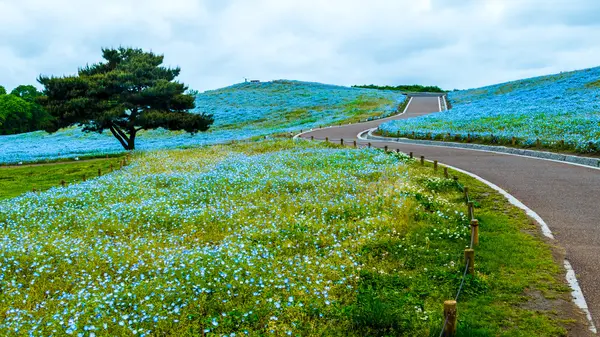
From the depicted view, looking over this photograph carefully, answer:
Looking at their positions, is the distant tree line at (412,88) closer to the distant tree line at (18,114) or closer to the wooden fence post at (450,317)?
the distant tree line at (18,114)

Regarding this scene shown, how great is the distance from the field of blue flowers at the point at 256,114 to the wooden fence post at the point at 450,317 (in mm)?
42062

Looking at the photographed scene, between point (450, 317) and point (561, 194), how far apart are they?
10.1 meters

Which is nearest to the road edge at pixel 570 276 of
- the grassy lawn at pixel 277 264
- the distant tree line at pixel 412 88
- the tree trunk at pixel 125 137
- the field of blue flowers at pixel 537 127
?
the grassy lawn at pixel 277 264

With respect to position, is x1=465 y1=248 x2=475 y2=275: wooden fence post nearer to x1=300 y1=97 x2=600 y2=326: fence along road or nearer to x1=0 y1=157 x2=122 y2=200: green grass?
x1=300 y1=97 x2=600 y2=326: fence along road

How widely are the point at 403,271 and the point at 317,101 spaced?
255 ft

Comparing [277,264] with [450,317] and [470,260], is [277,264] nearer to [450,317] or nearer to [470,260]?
[470,260]

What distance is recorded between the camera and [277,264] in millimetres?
8656

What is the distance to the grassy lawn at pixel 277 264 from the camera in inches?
260

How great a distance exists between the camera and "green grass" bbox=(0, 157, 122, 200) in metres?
22.8

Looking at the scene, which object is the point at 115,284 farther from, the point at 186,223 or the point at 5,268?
the point at 186,223

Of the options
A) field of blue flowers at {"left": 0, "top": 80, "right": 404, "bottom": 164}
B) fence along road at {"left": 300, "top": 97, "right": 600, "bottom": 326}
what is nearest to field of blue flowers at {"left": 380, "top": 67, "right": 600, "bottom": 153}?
fence along road at {"left": 300, "top": 97, "right": 600, "bottom": 326}

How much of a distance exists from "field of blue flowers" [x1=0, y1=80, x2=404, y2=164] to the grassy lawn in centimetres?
3411

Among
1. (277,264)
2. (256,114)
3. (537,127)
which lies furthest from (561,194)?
(256,114)

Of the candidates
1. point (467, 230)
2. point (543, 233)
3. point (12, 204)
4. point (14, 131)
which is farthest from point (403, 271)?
point (14, 131)
